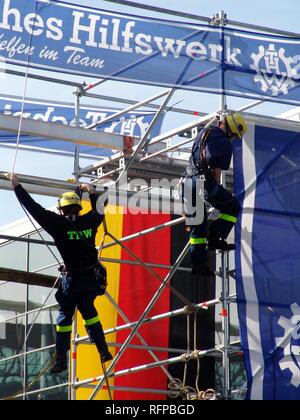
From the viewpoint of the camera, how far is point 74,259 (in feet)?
47.1

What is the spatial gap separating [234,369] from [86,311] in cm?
554

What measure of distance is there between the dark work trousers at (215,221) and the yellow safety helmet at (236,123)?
2.05ft

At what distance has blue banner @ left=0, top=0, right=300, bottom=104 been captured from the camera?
1439 cm

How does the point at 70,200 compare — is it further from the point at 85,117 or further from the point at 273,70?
the point at 85,117

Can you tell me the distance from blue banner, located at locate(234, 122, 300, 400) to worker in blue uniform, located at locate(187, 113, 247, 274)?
33 cm

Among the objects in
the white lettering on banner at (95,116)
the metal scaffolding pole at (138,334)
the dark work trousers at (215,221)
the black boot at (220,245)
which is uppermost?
the white lettering on banner at (95,116)

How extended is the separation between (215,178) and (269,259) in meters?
1.15

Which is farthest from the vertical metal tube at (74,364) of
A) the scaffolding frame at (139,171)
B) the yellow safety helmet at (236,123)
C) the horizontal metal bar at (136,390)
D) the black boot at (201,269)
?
the yellow safety helmet at (236,123)

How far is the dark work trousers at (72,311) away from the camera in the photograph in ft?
47.7

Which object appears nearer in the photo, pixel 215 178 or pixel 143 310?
pixel 215 178

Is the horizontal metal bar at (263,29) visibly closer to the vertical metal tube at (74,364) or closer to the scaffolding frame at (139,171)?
the scaffolding frame at (139,171)

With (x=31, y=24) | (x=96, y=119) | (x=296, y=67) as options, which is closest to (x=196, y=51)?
(x=296, y=67)

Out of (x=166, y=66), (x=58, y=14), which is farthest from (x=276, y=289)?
(x=58, y=14)

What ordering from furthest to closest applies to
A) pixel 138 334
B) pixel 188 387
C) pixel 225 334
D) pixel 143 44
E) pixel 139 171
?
pixel 139 171, pixel 138 334, pixel 188 387, pixel 143 44, pixel 225 334
